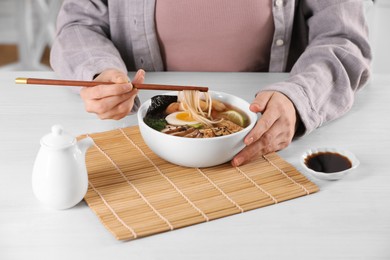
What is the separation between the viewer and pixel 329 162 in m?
1.38

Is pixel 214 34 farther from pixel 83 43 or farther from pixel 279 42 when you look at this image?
pixel 83 43

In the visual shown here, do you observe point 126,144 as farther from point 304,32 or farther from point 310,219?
point 304,32

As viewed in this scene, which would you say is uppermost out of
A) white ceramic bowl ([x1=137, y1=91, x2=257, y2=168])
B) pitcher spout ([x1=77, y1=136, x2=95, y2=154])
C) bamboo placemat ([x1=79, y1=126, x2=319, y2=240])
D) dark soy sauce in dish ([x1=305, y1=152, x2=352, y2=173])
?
pitcher spout ([x1=77, y1=136, x2=95, y2=154])

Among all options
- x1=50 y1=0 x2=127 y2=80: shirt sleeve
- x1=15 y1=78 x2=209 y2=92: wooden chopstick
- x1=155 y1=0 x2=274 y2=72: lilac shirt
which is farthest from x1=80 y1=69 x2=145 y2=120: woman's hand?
x1=155 y1=0 x2=274 y2=72: lilac shirt

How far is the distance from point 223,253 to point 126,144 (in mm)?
465

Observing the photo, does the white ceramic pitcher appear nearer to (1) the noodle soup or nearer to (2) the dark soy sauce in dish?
(1) the noodle soup

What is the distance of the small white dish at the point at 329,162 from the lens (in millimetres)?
1315

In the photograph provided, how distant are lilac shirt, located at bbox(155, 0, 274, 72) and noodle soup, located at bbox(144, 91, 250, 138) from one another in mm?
395

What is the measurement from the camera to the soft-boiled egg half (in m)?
1.38

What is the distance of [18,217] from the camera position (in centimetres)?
118

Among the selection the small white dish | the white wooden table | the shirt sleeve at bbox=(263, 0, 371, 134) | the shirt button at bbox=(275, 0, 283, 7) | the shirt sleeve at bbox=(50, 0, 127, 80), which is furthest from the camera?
the shirt button at bbox=(275, 0, 283, 7)

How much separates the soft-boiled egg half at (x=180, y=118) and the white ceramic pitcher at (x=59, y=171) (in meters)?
0.26

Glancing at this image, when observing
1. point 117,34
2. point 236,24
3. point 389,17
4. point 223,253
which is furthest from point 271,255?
point 389,17

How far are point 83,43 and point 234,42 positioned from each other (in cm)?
43
